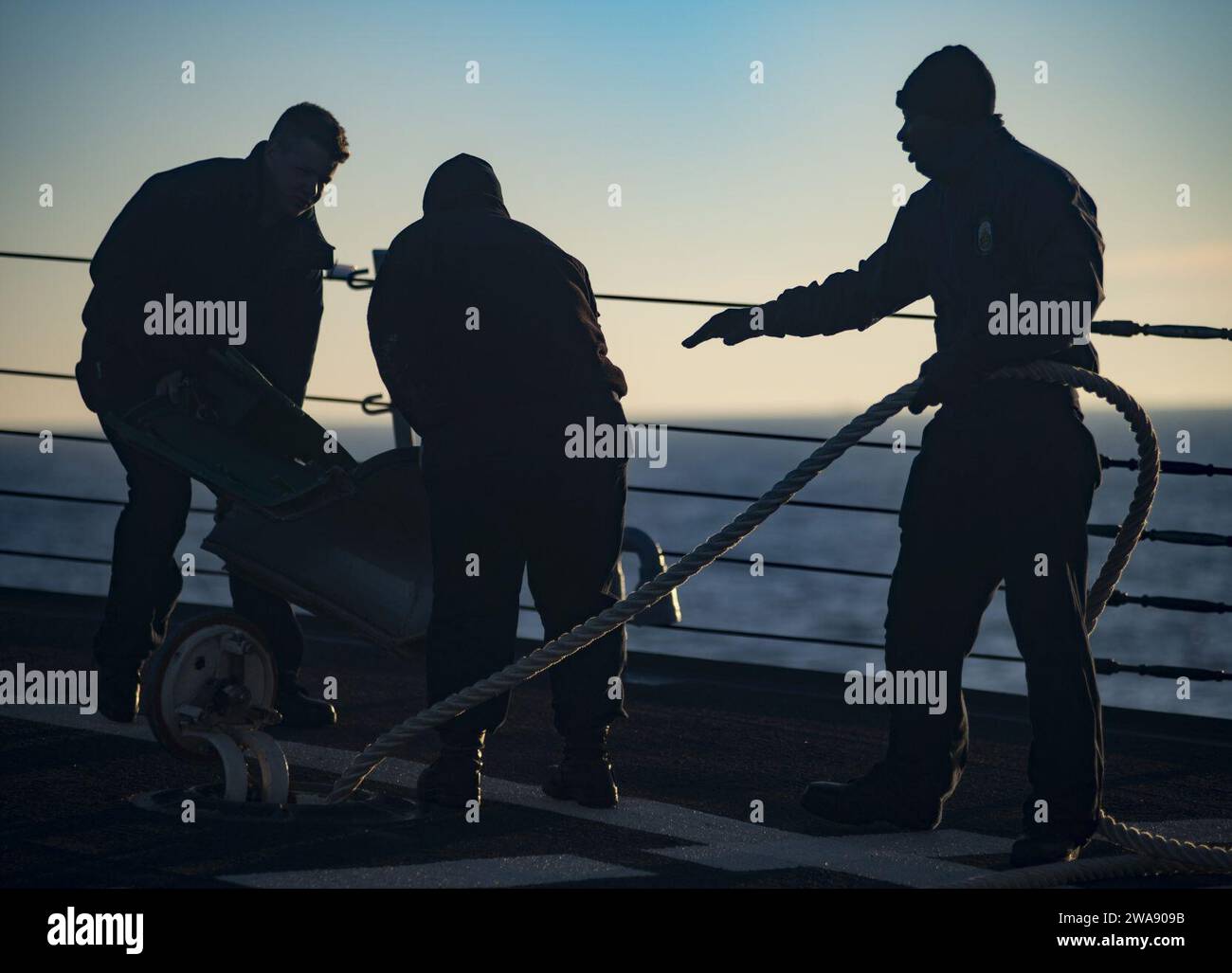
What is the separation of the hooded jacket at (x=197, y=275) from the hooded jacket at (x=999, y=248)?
6.04 feet

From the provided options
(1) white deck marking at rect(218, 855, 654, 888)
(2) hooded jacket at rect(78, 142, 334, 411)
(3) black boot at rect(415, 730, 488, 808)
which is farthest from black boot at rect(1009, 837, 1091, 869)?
(2) hooded jacket at rect(78, 142, 334, 411)

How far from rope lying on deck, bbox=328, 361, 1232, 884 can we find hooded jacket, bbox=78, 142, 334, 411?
131 centimetres

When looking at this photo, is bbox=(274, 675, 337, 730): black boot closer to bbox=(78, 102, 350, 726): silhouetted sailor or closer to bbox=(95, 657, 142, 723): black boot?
bbox=(78, 102, 350, 726): silhouetted sailor

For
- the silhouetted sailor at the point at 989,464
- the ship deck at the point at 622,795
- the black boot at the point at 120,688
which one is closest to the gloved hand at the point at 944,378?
the silhouetted sailor at the point at 989,464

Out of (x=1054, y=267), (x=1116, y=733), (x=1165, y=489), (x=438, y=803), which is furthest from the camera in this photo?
(x=1165, y=489)

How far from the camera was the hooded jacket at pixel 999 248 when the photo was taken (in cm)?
374

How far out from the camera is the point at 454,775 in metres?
4.07

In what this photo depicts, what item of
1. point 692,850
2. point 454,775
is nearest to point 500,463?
point 454,775

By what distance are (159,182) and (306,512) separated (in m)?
1.21

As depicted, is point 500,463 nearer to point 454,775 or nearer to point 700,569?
point 700,569

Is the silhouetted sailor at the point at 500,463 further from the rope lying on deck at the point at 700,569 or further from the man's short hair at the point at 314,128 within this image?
the man's short hair at the point at 314,128
